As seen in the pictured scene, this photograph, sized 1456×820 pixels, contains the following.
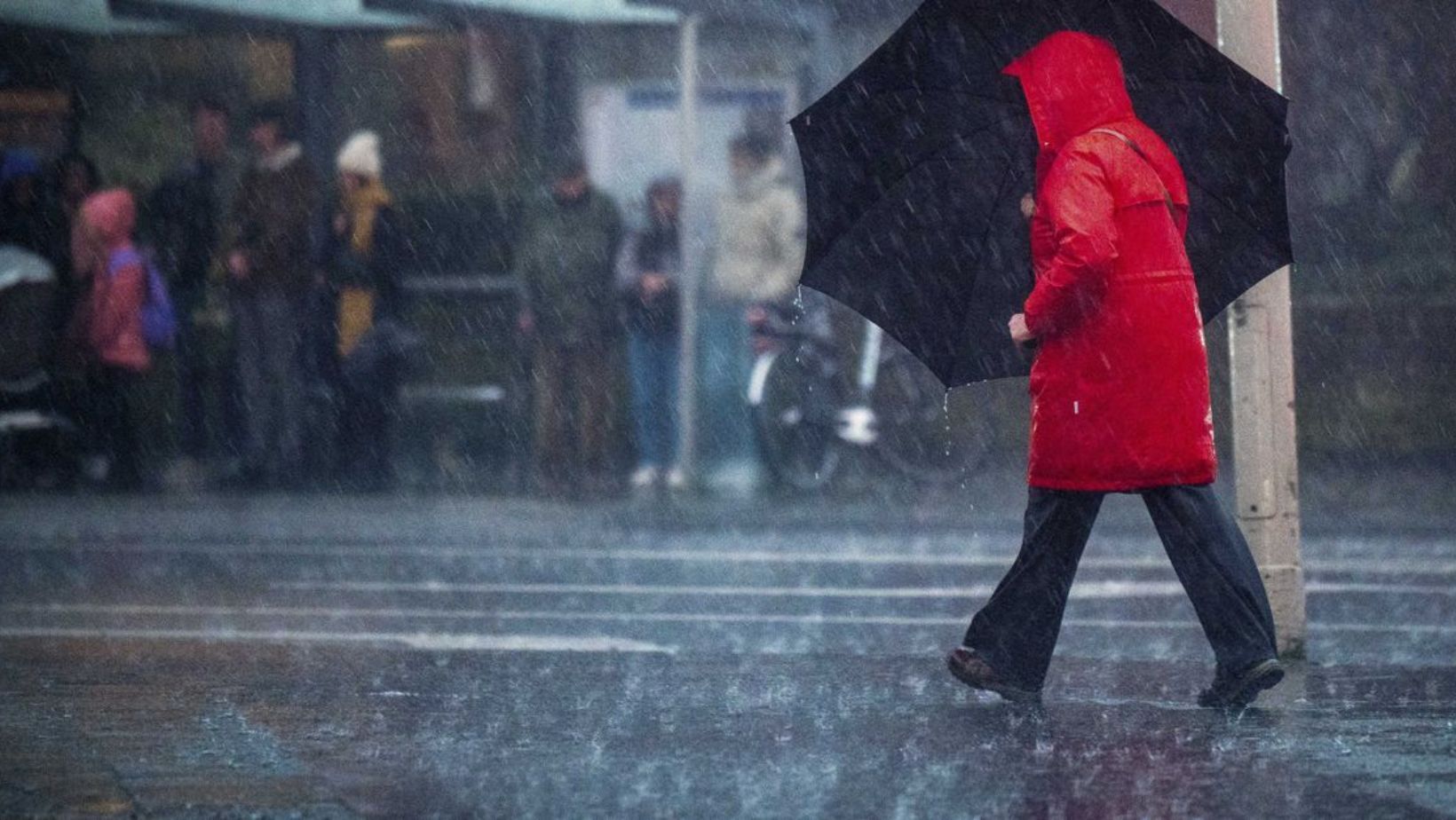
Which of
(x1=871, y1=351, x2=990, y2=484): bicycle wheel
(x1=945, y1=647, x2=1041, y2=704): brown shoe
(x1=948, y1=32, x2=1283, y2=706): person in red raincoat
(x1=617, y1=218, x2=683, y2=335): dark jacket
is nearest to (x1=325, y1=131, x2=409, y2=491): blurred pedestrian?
(x1=617, y1=218, x2=683, y2=335): dark jacket

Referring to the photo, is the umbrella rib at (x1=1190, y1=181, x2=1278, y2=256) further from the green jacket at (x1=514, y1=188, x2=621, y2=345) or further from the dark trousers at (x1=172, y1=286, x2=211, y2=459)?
the dark trousers at (x1=172, y1=286, x2=211, y2=459)

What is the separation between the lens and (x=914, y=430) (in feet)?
50.7

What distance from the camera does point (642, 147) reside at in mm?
16375

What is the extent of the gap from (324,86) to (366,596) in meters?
7.72

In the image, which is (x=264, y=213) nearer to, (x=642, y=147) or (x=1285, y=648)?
(x=642, y=147)

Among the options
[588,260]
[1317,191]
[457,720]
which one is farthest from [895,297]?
[1317,191]

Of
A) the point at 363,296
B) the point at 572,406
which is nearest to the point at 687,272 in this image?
the point at 572,406

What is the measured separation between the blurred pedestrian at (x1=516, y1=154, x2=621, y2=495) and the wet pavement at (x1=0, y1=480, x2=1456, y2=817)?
2.17m

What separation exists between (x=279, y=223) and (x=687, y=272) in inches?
97.2

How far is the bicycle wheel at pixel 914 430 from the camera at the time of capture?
15438mm

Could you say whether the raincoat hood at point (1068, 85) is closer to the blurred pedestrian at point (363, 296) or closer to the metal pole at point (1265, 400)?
the metal pole at point (1265, 400)

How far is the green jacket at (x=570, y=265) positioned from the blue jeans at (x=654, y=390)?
0.29 metres

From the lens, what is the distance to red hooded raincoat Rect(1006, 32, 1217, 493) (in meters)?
6.40

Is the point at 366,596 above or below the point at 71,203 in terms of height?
below
